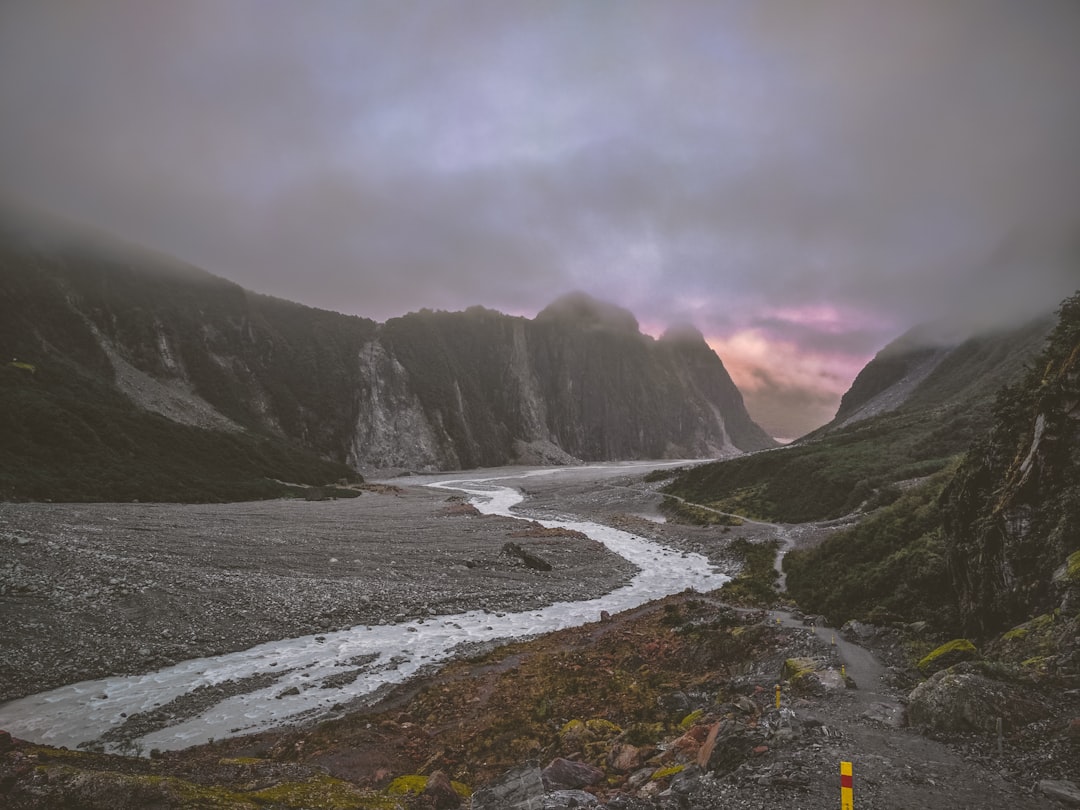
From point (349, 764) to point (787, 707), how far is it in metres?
10.9

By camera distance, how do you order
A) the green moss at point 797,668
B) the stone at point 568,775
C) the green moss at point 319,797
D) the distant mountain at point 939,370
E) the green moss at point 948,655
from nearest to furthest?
the green moss at point 319,797 → the stone at point 568,775 → the green moss at point 948,655 → the green moss at point 797,668 → the distant mountain at point 939,370

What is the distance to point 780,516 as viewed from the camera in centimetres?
5862

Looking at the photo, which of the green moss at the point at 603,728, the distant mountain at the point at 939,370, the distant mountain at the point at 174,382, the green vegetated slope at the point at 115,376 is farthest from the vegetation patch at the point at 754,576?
the distant mountain at the point at 174,382

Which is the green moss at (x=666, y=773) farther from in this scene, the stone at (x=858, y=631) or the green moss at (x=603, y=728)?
the stone at (x=858, y=631)

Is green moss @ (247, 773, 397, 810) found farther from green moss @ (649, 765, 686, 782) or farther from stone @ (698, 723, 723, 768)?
stone @ (698, 723, 723, 768)

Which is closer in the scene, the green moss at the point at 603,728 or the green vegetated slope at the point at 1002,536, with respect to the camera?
the green moss at the point at 603,728

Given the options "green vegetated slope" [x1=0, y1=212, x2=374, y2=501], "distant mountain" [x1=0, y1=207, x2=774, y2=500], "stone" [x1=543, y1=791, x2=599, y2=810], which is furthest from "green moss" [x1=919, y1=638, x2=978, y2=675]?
"distant mountain" [x1=0, y1=207, x2=774, y2=500]

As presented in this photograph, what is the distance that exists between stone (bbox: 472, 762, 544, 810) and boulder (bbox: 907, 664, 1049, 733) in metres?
7.81

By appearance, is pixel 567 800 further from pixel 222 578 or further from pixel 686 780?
pixel 222 578

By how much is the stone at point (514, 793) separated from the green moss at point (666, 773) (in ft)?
7.38

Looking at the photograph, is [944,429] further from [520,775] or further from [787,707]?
[520,775]

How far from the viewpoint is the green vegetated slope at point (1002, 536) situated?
556 inches

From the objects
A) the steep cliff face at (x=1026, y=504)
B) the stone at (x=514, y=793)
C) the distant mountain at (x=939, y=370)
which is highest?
the distant mountain at (x=939, y=370)

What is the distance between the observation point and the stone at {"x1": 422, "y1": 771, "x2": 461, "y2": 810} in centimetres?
1032
